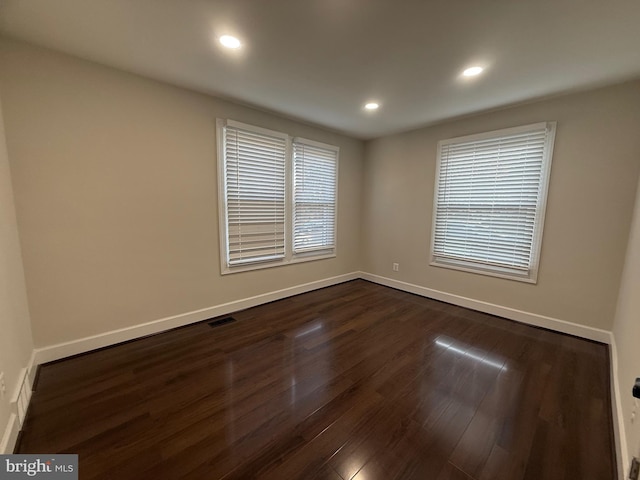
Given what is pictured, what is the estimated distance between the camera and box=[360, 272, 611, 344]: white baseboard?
2.68m

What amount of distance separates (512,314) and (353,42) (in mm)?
3440

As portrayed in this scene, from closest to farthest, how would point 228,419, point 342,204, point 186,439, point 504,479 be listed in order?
1. point 504,479
2. point 186,439
3. point 228,419
4. point 342,204

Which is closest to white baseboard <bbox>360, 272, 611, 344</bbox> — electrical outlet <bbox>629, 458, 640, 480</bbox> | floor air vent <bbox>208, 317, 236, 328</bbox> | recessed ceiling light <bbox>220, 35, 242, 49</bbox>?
→ electrical outlet <bbox>629, 458, 640, 480</bbox>

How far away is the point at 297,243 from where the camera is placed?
3938mm

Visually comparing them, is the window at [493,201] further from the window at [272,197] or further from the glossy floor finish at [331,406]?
the window at [272,197]

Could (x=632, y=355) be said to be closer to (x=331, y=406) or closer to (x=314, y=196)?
(x=331, y=406)

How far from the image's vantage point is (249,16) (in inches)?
65.0

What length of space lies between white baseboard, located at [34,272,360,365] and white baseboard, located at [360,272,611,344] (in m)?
1.85

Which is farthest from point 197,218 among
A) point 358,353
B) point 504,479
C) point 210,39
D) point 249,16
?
point 504,479

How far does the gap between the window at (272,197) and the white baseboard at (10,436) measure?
1908mm

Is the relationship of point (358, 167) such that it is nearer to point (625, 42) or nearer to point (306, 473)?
point (625, 42)

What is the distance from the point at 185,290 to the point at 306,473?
2217 mm

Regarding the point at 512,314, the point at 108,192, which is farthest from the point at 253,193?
the point at 512,314

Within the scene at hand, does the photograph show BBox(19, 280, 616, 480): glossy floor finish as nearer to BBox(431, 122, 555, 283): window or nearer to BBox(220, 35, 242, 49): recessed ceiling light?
BBox(431, 122, 555, 283): window
